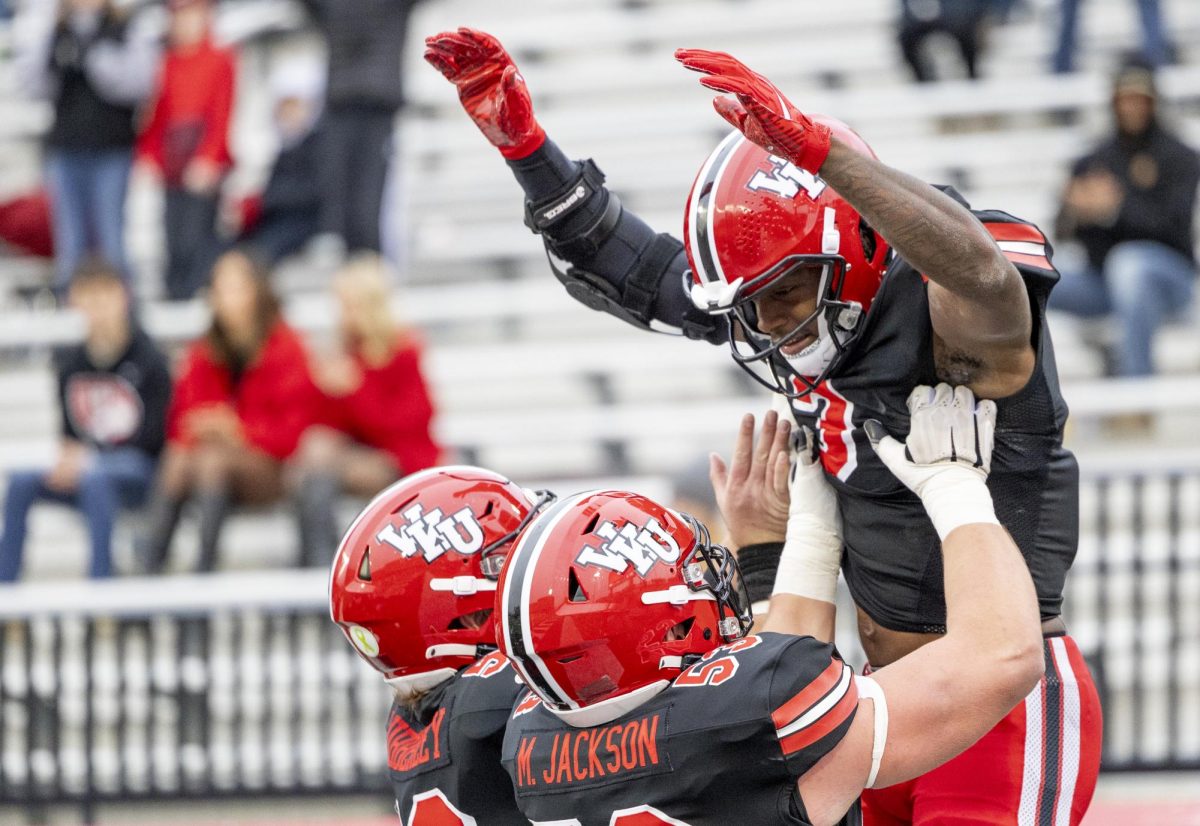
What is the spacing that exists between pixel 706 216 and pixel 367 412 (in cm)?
426

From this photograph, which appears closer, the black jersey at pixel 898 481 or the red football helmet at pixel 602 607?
the red football helmet at pixel 602 607

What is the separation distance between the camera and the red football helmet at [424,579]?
122 inches

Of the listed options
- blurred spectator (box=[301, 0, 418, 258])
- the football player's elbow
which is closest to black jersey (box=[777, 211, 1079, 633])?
the football player's elbow

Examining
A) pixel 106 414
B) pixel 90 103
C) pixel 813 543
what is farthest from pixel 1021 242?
pixel 90 103

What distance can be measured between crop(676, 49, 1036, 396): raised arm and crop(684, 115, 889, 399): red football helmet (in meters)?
0.18

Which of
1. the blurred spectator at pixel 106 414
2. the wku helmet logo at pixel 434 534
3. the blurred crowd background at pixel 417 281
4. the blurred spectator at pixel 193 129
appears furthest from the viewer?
the blurred spectator at pixel 193 129

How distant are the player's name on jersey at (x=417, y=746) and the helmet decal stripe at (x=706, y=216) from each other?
35.4 inches

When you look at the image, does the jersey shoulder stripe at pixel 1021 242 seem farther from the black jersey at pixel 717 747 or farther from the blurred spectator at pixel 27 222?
the blurred spectator at pixel 27 222

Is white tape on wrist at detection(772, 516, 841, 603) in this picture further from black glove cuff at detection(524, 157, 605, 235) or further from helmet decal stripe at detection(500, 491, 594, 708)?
black glove cuff at detection(524, 157, 605, 235)

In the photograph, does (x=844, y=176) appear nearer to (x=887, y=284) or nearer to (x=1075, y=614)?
(x=887, y=284)

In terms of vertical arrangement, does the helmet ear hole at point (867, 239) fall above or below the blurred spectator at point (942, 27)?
above

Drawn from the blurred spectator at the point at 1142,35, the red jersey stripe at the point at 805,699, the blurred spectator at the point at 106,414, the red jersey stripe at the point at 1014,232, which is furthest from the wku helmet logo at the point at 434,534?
the blurred spectator at the point at 1142,35

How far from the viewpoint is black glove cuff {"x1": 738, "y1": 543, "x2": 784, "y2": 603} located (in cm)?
341

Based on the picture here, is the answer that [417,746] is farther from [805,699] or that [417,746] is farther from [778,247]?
[778,247]
